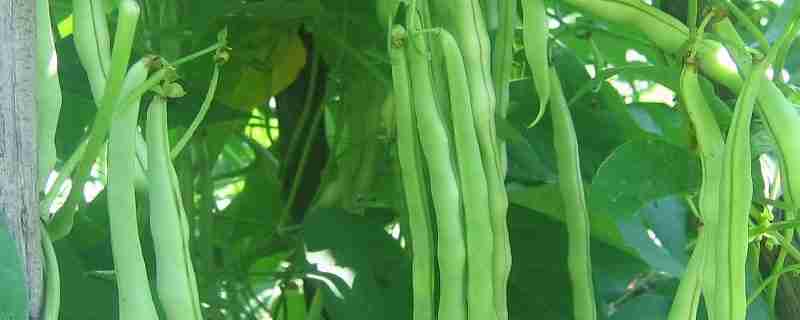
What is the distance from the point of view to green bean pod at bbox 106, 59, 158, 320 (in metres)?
0.47

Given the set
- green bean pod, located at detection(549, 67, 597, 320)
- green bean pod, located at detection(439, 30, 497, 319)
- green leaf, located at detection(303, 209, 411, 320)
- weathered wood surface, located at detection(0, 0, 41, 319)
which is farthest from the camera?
green leaf, located at detection(303, 209, 411, 320)

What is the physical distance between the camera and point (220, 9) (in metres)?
0.84

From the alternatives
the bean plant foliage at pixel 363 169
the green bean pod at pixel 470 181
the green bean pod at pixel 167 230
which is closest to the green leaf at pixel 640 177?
the bean plant foliage at pixel 363 169

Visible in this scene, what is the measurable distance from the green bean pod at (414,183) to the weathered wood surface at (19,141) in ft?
0.66

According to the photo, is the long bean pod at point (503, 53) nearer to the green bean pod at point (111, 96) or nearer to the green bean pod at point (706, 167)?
the green bean pod at point (706, 167)

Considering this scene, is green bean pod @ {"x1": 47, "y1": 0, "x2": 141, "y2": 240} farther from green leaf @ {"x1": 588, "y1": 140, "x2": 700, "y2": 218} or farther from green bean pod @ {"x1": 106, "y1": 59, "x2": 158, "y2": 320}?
green leaf @ {"x1": 588, "y1": 140, "x2": 700, "y2": 218}

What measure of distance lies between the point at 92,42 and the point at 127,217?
103 millimetres

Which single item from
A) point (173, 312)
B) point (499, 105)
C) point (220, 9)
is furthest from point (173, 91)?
point (220, 9)

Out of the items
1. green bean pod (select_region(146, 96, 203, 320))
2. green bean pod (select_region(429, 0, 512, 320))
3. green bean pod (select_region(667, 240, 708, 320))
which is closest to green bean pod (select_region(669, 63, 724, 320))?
green bean pod (select_region(667, 240, 708, 320))

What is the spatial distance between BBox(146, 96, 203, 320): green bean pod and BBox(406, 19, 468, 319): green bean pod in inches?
5.5

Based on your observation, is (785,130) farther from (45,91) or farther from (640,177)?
(45,91)

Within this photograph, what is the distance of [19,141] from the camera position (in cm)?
45

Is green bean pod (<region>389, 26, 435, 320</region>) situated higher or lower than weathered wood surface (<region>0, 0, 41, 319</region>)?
lower

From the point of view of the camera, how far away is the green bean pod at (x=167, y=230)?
50cm
